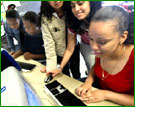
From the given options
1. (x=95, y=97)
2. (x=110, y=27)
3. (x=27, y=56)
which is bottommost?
(x=95, y=97)

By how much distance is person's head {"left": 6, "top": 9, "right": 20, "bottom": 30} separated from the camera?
842 mm

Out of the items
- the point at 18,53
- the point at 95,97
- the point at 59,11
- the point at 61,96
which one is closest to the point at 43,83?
the point at 61,96

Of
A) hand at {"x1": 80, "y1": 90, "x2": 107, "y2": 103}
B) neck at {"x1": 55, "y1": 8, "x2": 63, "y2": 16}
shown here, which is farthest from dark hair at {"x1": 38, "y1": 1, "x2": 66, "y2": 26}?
hand at {"x1": 80, "y1": 90, "x2": 107, "y2": 103}

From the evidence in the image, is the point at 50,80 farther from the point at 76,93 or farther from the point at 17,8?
the point at 17,8

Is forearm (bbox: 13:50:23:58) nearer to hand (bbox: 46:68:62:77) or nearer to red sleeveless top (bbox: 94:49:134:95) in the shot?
hand (bbox: 46:68:62:77)

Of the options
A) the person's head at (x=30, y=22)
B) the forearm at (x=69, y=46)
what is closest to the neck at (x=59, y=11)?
the forearm at (x=69, y=46)

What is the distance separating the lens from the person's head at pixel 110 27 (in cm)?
42

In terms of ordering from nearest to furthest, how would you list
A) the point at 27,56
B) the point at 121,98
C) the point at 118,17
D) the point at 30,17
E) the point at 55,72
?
the point at 118,17, the point at 121,98, the point at 55,72, the point at 30,17, the point at 27,56

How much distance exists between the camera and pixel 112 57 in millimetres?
585

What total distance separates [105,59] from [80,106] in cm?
26

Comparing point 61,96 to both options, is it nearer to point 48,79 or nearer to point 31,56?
point 48,79

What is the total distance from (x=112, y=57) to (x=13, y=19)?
77cm
